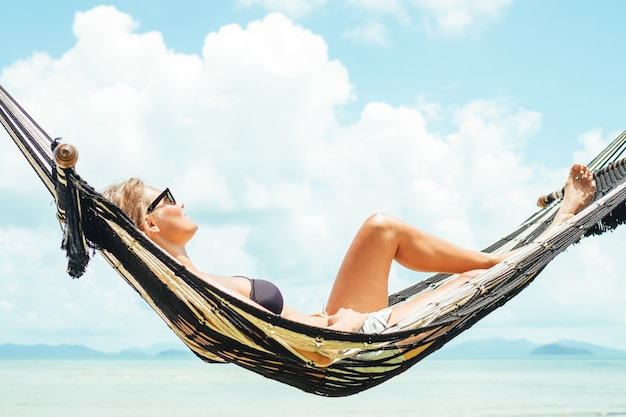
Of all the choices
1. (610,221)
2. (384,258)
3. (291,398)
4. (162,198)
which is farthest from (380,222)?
(291,398)

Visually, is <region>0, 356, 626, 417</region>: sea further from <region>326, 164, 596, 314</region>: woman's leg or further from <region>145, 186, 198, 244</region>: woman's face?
<region>145, 186, 198, 244</region>: woman's face

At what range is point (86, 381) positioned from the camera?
1666 cm

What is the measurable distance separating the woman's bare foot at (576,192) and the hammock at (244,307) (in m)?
0.24

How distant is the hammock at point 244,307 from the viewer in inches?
75.4

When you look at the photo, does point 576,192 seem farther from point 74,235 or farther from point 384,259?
point 74,235

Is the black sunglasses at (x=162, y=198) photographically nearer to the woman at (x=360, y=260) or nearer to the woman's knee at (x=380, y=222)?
the woman at (x=360, y=260)

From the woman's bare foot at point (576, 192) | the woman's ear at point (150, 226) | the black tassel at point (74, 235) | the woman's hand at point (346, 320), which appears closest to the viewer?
the black tassel at point (74, 235)

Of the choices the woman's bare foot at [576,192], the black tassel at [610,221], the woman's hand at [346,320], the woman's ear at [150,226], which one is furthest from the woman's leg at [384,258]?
the woman's ear at [150,226]

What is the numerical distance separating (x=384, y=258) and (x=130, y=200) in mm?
836

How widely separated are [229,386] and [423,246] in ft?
44.6

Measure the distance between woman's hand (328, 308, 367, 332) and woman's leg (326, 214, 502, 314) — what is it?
111 mm

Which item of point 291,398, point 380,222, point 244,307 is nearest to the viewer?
point 244,307

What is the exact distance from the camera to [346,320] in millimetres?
2156

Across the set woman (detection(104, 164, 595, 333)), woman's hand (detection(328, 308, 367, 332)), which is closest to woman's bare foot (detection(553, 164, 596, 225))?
woman (detection(104, 164, 595, 333))
